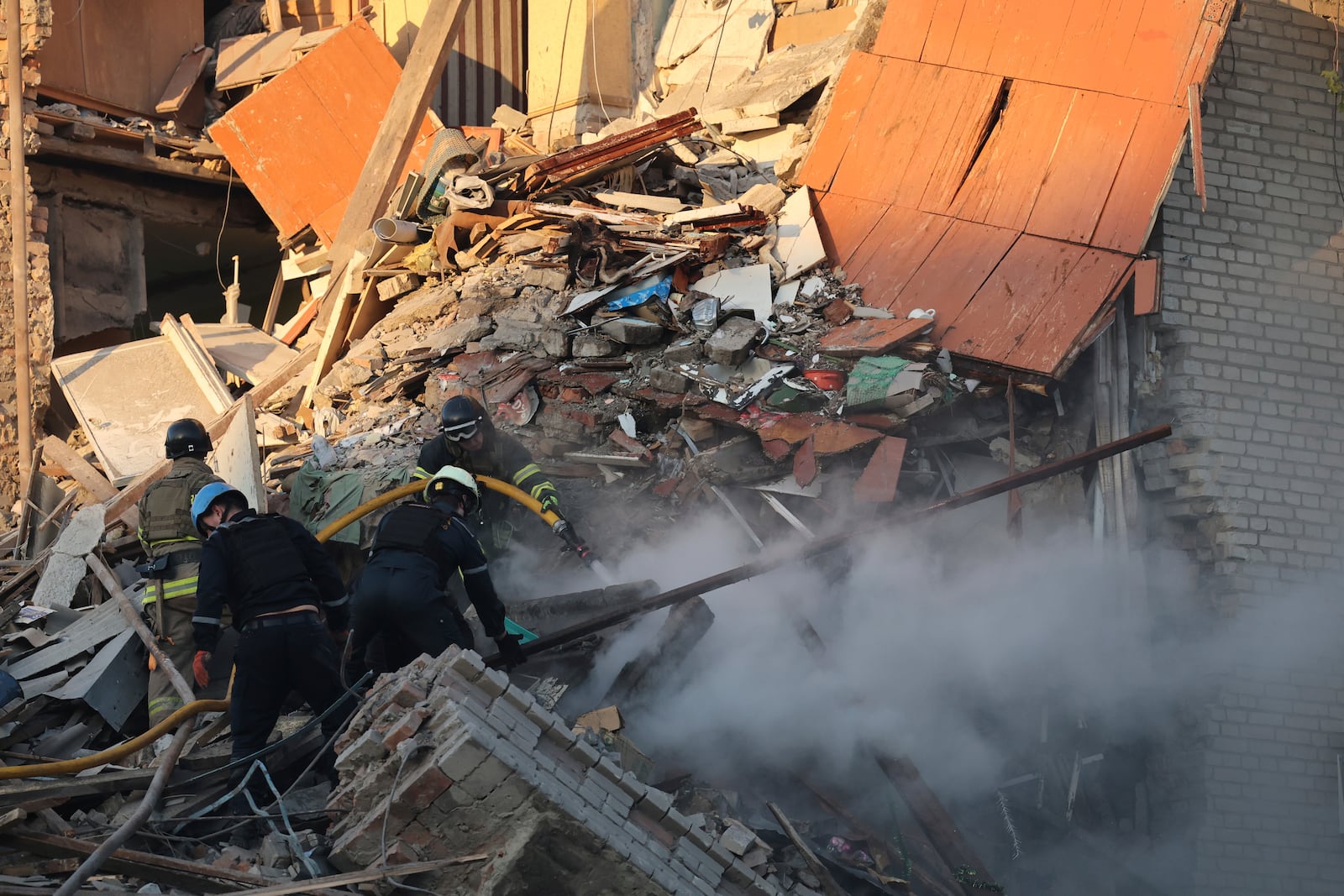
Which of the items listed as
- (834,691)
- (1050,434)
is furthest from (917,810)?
(1050,434)

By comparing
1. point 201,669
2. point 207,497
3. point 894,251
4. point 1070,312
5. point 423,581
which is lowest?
point 201,669

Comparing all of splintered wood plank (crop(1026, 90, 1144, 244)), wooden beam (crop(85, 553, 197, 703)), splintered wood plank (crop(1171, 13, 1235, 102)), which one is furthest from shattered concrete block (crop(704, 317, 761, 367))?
wooden beam (crop(85, 553, 197, 703))

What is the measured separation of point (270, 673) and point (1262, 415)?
736 cm

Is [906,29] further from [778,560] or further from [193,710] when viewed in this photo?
[193,710]

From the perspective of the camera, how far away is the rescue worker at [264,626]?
5777 mm

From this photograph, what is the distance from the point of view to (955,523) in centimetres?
885

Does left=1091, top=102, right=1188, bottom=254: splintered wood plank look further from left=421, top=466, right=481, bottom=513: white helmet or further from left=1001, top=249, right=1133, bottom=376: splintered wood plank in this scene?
left=421, top=466, right=481, bottom=513: white helmet

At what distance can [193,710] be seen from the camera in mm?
5617

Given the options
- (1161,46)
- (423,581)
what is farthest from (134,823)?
(1161,46)

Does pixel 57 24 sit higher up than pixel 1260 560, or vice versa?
pixel 57 24

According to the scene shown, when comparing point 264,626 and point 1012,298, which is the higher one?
point 1012,298

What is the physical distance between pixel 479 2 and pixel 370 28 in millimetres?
1560

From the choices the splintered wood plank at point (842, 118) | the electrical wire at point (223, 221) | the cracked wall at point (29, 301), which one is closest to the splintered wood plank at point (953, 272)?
the splintered wood plank at point (842, 118)

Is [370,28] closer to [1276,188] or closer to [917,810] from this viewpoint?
[1276,188]
